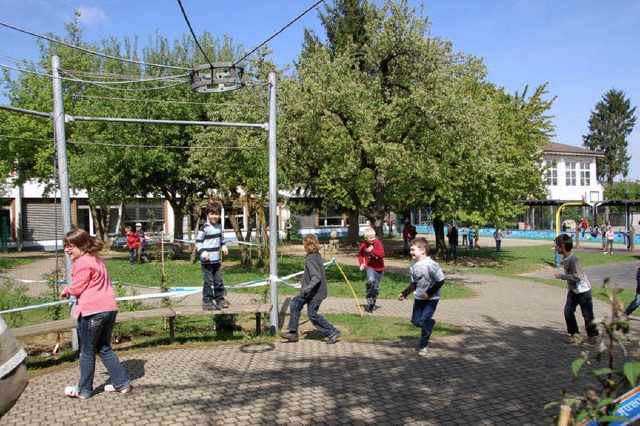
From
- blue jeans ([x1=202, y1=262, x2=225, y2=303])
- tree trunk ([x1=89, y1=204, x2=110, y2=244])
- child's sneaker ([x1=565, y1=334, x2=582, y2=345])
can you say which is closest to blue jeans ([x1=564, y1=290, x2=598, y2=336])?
child's sneaker ([x1=565, y1=334, x2=582, y2=345])

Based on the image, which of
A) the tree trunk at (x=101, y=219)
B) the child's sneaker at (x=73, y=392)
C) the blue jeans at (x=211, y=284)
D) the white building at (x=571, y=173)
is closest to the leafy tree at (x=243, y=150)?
the blue jeans at (x=211, y=284)

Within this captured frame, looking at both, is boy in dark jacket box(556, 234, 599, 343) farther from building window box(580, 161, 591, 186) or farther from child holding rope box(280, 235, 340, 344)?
building window box(580, 161, 591, 186)

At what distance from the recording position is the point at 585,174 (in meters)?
58.1

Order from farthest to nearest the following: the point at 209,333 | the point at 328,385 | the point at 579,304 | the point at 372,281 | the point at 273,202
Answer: the point at 372,281 < the point at 209,333 < the point at 273,202 < the point at 579,304 < the point at 328,385

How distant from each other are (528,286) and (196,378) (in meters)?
13.7

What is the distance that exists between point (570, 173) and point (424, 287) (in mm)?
56328

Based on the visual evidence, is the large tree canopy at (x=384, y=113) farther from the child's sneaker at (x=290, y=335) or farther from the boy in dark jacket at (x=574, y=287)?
the child's sneaker at (x=290, y=335)

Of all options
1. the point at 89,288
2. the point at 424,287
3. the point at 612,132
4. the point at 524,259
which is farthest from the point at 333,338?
the point at 612,132

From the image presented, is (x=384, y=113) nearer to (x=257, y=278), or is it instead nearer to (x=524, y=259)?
(x=257, y=278)

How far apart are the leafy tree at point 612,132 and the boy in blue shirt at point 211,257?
83.2 meters

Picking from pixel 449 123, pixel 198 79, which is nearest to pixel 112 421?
pixel 198 79

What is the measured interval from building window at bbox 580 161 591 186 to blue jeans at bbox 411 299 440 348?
5707 centimetres

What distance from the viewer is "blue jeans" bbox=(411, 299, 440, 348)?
7484 mm

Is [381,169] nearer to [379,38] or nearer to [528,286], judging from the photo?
[379,38]
